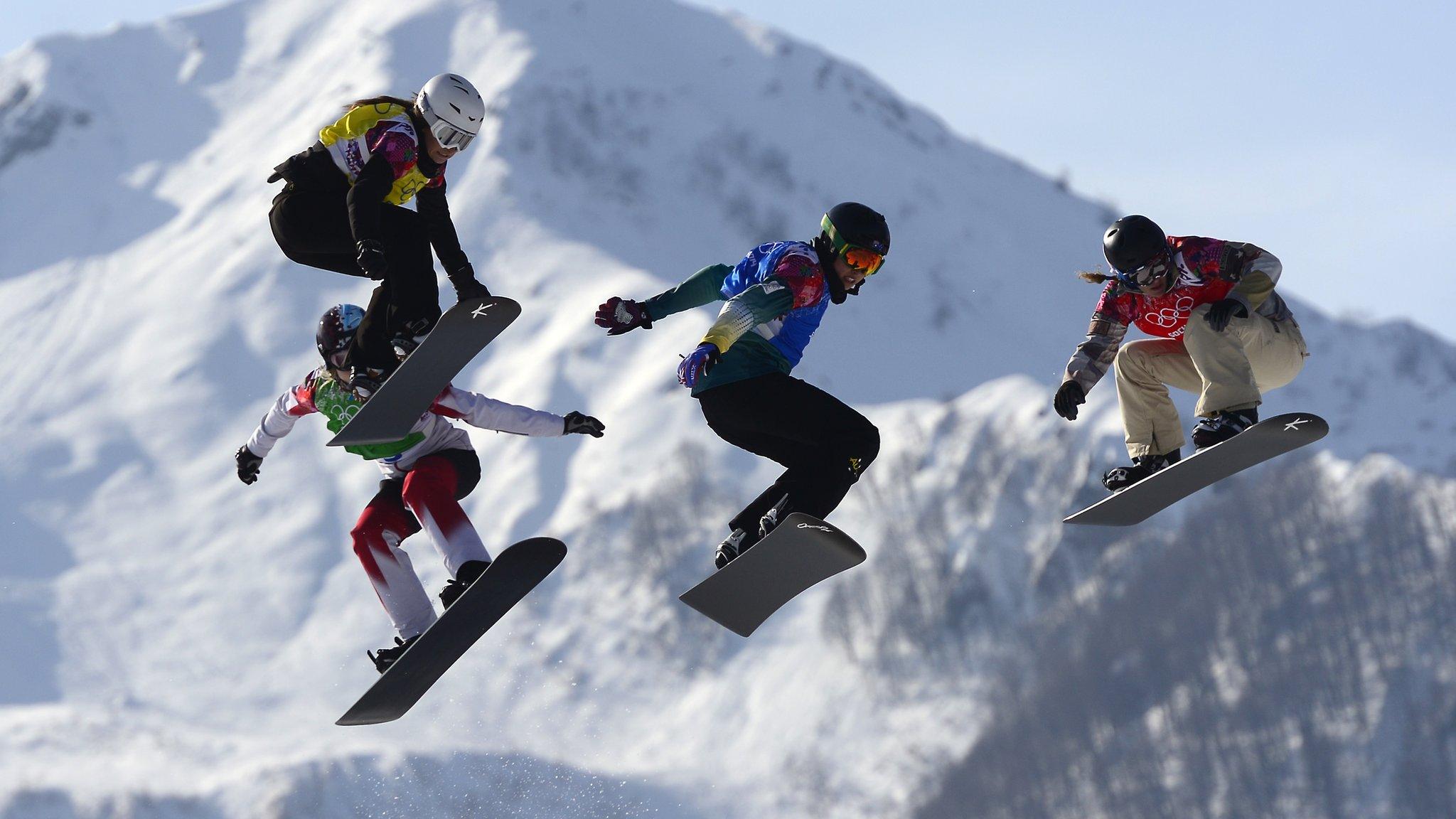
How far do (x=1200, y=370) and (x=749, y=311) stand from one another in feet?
10.9

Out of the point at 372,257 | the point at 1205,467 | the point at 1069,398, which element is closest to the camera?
the point at 372,257

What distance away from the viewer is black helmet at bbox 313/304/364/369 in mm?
11734

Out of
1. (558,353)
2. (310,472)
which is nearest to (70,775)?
(310,472)

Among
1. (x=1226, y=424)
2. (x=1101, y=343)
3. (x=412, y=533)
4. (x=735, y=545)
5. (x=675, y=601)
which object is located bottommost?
(x=412, y=533)

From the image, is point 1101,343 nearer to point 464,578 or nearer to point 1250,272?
point 1250,272

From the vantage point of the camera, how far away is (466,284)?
11805 millimetres

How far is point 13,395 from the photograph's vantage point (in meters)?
182

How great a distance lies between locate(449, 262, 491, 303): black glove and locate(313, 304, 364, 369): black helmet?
69 cm

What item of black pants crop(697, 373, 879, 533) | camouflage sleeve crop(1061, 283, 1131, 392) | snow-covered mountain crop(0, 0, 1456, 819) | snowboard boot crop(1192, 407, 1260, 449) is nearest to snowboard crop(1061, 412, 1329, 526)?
snowboard boot crop(1192, 407, 1260, 449)

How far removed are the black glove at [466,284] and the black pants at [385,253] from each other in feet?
0.52

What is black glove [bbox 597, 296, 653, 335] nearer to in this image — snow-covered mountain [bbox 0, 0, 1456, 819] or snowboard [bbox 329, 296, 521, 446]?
snowboard [bbox 329, 296, 521, 446]

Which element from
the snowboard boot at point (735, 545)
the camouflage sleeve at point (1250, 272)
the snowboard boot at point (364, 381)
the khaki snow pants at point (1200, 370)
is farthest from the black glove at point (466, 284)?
the camouflage sleeve at point (1250, 272)

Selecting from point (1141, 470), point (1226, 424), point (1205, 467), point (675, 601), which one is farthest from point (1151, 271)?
point (675, 601)

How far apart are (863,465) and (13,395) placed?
614 ft
